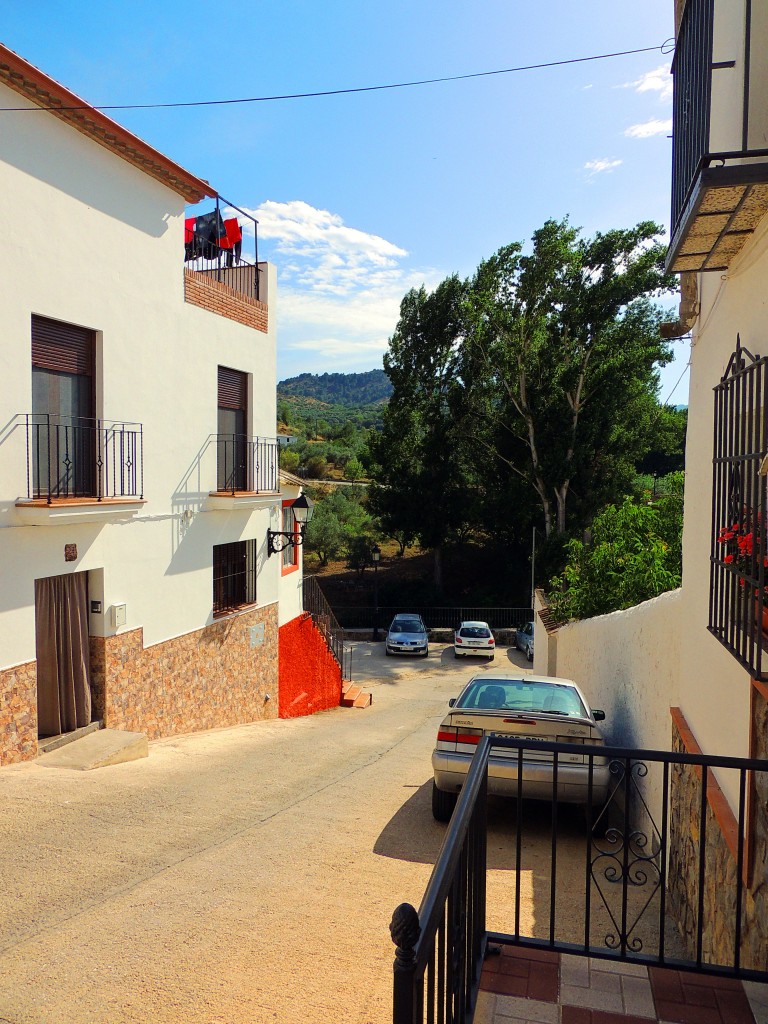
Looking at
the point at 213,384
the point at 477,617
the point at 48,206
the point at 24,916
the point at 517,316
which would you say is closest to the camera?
the point at 24,916

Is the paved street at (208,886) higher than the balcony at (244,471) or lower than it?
lower

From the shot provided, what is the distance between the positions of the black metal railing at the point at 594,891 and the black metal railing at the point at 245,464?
686 centimetres

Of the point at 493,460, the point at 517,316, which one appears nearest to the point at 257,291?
the point at 517,316

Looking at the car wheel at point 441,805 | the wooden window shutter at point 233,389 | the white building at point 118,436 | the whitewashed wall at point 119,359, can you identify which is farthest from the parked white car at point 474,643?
the car wheel at point 441,805

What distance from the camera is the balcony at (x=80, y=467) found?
737cm

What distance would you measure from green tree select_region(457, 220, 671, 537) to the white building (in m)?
16.0

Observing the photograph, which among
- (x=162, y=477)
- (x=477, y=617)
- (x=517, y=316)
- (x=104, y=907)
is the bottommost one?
(x=477, y=617)

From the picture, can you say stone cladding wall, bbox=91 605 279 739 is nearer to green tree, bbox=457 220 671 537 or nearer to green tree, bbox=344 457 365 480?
green tree, bbox=457 220 671 537

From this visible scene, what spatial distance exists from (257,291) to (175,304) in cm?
265

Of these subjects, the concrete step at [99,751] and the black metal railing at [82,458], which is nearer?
the concrete step at [99,751]

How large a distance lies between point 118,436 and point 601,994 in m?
7.54

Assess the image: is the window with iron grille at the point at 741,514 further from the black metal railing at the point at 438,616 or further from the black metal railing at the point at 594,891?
the black metal railing at the point at 438,616

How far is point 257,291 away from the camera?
39.7ft

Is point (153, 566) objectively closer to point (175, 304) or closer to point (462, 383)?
point (175, 304)
